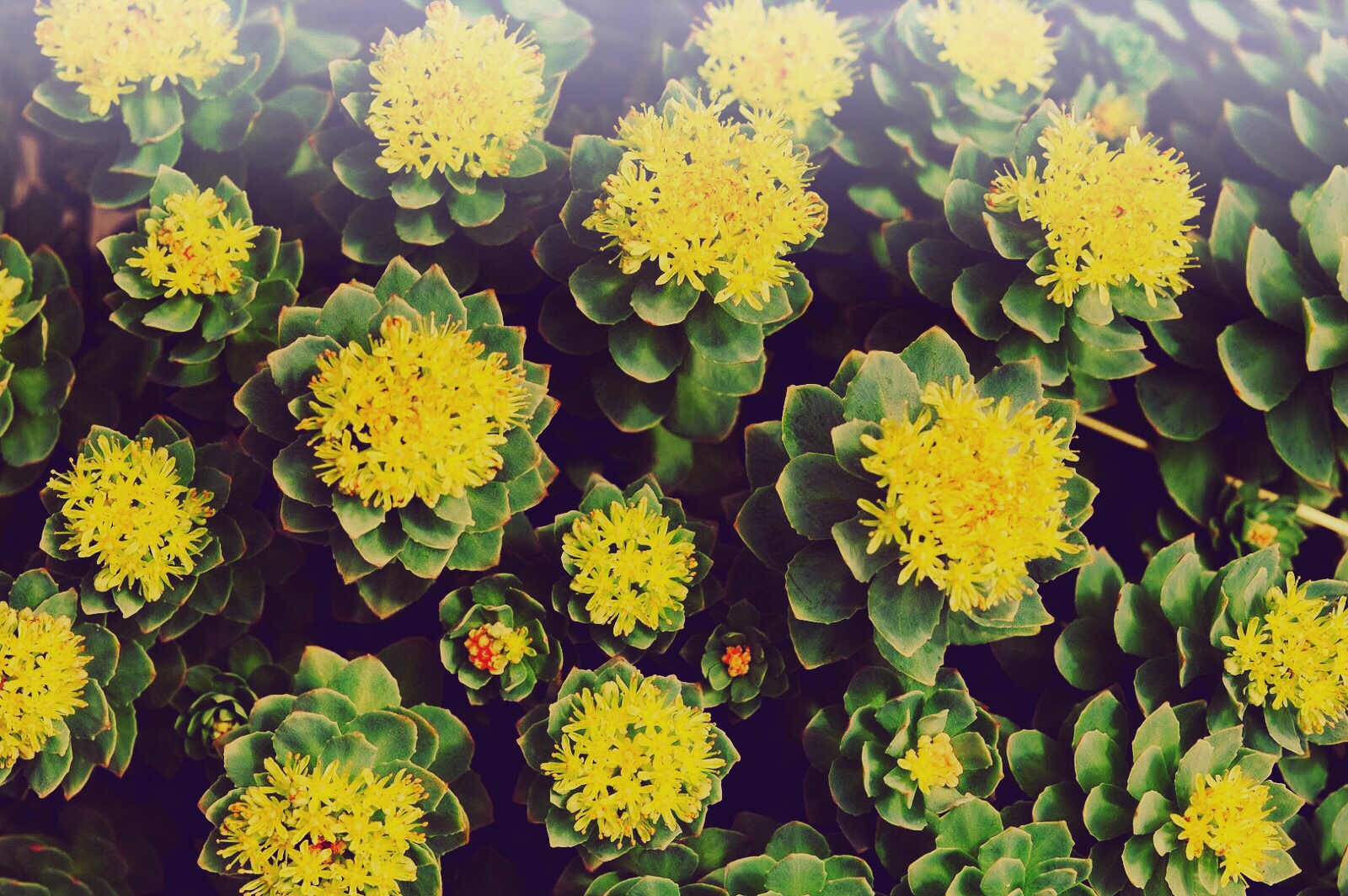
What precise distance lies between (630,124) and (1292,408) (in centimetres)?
89

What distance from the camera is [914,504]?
0.87 m

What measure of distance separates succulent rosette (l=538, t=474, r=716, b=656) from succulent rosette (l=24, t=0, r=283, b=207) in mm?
691

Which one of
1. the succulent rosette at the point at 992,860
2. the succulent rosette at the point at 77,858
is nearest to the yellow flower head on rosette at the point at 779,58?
the succulent rosette at the point at 992,860

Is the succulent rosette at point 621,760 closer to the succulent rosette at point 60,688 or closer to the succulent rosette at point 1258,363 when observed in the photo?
the succulent rosette at point 60,688

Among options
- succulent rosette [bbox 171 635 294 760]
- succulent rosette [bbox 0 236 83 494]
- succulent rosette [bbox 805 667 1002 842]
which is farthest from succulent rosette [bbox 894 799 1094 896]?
succulent rosette [bbox 0 236 83 494]

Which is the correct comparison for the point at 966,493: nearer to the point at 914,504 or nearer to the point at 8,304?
the point at 914,504

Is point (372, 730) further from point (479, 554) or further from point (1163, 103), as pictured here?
point (1163, 103)

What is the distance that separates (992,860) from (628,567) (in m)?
0.48

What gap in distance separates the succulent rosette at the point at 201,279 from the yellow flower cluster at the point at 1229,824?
3.74 feet

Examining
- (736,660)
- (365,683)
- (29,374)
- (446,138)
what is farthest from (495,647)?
(29,374)

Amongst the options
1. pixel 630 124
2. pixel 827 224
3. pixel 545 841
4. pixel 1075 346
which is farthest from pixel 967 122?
pixel 545 841

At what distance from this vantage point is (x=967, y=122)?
4.29 ft

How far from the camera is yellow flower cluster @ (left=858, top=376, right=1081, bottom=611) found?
874 mm

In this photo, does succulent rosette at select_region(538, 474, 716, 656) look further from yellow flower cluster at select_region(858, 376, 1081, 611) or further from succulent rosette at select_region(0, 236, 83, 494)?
succulent rosette at select_region(0, 236, 83, 494)
